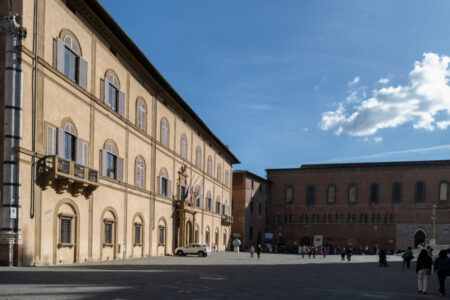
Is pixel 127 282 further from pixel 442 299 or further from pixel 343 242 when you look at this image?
pixel 343 242

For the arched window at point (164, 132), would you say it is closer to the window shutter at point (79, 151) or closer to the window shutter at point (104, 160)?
the window shutter at point (104, 160)

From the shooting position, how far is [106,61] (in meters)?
29.6

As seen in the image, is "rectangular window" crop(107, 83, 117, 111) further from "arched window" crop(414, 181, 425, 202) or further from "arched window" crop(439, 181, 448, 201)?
"arched window" crop(439, 181, 448, 201)

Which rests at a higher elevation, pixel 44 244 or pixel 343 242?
pixel 44 244

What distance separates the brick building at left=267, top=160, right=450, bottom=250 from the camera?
7269 cm

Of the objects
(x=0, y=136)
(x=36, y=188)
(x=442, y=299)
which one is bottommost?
(x=442, y=299)

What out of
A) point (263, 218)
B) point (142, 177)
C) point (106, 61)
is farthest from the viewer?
point (263, 218)

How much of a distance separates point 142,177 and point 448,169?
53.3 m

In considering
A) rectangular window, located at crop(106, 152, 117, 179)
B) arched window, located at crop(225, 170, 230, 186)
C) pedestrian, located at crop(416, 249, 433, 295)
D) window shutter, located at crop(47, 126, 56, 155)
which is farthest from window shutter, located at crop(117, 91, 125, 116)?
arched window, located at crop(225, 170, 230, 186)

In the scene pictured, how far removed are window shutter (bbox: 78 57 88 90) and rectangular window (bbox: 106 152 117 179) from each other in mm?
5035

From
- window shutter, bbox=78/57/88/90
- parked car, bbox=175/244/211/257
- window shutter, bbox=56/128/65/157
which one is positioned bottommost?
parked car, bbox=175/244/211/257

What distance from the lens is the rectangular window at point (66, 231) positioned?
24391 mm

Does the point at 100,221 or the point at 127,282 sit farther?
the point at 100,221

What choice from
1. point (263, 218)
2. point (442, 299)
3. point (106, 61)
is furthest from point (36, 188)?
point (263, 218)
